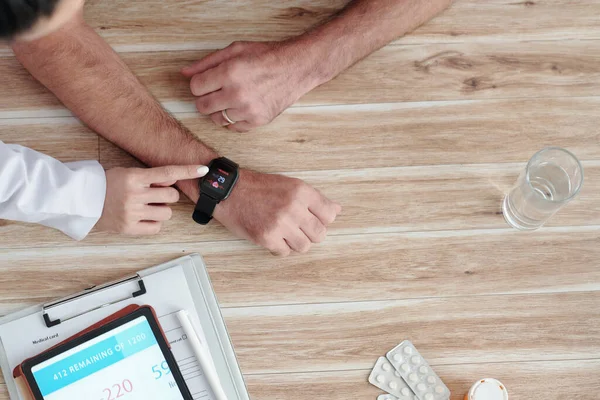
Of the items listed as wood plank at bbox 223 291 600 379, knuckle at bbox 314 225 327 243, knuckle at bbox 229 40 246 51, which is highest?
knuckle at bbox 229 40 246 51

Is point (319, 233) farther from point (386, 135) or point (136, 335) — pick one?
point (136, 335)

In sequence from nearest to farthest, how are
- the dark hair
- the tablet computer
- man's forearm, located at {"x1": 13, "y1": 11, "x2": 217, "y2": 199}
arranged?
the dark hair
the tablet computer
man's forearm, located at {"x1": 13, "y1": 11, "x2": 217, "y2": 199}

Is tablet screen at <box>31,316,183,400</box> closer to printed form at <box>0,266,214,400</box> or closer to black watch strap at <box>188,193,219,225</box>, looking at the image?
printed form at <box>0,266,214,400</box>

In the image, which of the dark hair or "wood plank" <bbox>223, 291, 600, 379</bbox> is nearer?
the dark hair

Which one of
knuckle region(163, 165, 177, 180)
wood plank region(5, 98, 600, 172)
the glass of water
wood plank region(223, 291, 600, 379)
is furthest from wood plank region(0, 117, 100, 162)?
the glass of water

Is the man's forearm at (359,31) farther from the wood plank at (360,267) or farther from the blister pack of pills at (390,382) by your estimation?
the blister pack of pills at (390,382)

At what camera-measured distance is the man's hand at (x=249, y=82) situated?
3.46 ft

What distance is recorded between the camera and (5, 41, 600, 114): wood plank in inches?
43.6

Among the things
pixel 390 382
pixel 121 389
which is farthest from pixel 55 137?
pixel 390 382

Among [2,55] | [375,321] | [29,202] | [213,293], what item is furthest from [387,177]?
[2,55]

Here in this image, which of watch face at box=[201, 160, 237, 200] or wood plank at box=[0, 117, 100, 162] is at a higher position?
wood plank at box=[0, 117, 100, 162]

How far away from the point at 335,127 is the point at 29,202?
54 cm

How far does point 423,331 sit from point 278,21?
64 cm

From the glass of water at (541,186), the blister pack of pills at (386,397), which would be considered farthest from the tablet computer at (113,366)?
the glass of water at (541,186)
